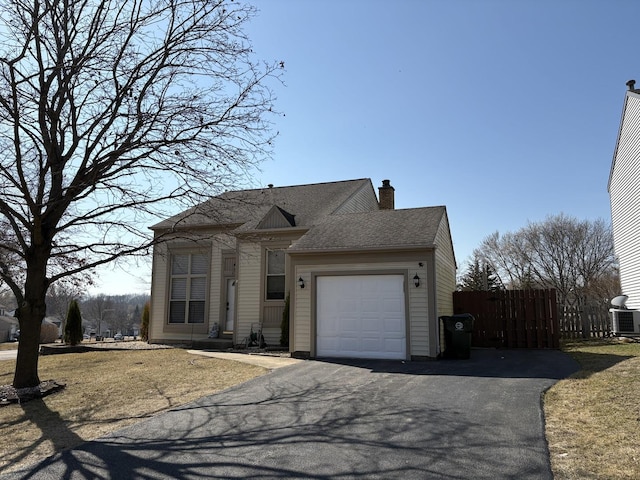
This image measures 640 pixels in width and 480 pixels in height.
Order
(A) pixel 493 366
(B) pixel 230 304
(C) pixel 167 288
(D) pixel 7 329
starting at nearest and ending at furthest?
(A) pixel 493 366 → (B) pixel 230 304 → (C) pixel 167 288 → (D) pixel 7 329

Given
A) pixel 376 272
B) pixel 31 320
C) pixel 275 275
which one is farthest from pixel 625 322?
pixel 31 320

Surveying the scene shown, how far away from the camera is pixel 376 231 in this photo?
12.7 metres

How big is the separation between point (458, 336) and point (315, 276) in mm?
4039

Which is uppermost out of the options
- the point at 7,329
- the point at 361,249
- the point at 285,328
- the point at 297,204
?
the point at 297,204

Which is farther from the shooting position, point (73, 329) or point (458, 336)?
point (73, 329)

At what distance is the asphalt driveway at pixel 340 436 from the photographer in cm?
424

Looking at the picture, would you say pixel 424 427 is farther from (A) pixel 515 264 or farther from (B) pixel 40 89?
(A) pixel 515 264

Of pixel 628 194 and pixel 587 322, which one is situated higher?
pixel 628 194

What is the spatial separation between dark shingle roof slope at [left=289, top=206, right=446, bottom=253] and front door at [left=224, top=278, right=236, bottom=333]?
4.43m

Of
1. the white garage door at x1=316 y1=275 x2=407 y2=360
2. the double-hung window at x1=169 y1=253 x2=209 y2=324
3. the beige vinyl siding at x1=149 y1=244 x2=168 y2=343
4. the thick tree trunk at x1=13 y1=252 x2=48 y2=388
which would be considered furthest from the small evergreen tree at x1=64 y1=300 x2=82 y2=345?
the white garage door at x1=316 y1=275 x2=407 y2=360

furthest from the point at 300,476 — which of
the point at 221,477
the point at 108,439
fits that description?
the point at 108,439

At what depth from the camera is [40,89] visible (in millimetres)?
8156

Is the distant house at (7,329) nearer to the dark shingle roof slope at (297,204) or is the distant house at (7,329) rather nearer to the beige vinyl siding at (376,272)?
the dark shingle roof slope at (297,204)

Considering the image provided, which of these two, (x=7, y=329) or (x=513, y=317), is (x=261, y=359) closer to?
(x=513, y=317)
